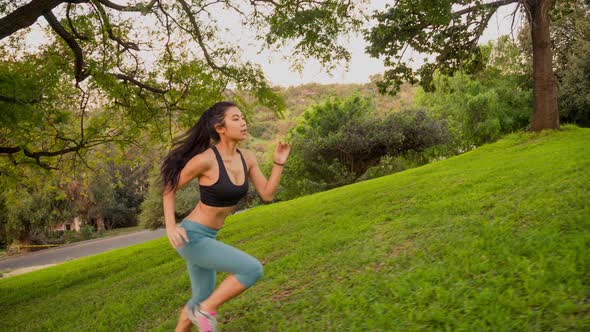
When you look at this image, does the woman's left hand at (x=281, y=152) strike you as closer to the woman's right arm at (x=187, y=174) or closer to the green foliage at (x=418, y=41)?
the woman's right arm at (x=187, y=174)

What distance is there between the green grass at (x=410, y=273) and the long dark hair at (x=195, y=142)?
201 cm

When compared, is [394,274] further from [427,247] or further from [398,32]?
[398,32]

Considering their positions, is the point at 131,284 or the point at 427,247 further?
the point at 131,284

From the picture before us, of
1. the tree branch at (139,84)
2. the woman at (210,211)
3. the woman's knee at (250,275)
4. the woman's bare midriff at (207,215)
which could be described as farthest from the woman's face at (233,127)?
the tree branch at (139,84)

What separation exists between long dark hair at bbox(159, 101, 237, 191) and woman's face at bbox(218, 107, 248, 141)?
5cm

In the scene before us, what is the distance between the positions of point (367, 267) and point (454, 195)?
4916mm

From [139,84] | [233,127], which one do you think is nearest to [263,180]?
[233,127]

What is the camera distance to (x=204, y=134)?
13.1ft

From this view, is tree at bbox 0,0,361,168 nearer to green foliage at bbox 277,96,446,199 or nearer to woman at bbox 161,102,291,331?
woman at bbox 161,102,291,331

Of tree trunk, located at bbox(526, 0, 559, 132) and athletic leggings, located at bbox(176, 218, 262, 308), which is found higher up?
tree trunk, located at bbox(526, 0, 559, 132)

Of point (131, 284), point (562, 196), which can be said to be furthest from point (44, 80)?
point (562, 196)

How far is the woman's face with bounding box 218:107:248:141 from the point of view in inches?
151

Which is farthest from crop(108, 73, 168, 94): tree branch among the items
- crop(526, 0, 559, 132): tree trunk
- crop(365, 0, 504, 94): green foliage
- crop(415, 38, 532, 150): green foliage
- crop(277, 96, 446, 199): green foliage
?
crop(415, 38, 532, 150): green foliage

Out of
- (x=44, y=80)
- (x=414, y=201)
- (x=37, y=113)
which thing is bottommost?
(x=414, y=201)
